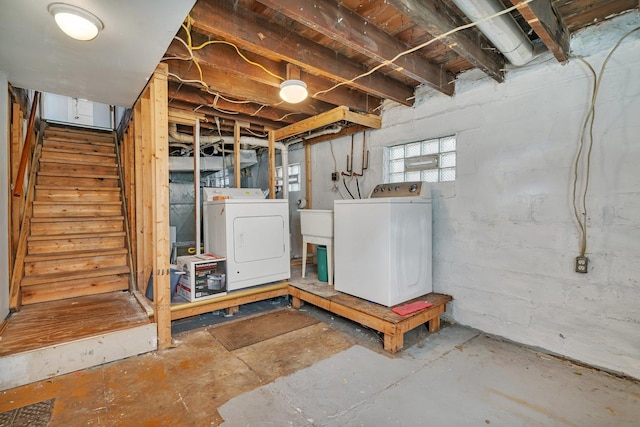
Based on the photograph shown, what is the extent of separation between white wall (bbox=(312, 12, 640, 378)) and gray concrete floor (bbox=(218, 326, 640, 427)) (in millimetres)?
Result: 313

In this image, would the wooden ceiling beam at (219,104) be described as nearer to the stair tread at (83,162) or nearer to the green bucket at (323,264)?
the green bucket at (323,264)

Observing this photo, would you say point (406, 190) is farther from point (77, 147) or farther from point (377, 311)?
point (77, 147)

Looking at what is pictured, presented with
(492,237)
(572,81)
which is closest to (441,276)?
(492,237)

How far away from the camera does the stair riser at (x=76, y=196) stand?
3393 mm

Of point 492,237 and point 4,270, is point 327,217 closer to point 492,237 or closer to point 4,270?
point 492,237

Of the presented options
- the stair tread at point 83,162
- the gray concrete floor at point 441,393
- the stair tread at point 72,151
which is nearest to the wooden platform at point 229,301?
the gray concrete floor at point 441,393

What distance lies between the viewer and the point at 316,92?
9.27 feet

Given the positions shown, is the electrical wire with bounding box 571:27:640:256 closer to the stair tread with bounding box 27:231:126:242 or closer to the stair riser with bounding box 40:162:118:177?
the stair tread with bounding box 27:231:126:242

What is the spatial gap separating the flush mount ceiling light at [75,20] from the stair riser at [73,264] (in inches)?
98.4

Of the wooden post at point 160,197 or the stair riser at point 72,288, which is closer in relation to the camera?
the wooden post at point 160,197

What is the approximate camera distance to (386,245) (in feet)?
7.97

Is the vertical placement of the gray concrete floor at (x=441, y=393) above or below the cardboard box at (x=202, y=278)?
below

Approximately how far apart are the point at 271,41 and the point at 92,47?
1.09m

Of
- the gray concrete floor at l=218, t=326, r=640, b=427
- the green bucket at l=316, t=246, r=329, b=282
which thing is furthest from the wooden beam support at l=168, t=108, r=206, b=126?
the gray concrete floor at l=218, t=326, r=640, b=427
